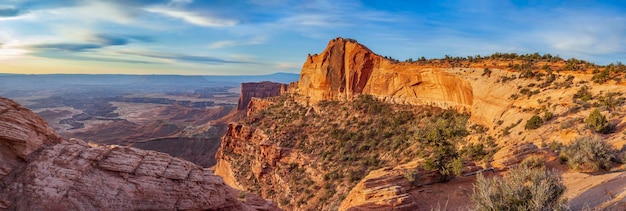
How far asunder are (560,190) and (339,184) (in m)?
20.5

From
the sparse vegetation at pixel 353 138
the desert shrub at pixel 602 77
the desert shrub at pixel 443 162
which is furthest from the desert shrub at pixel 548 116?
the desert shrub at pixel 443 162

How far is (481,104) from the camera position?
92.4 ft

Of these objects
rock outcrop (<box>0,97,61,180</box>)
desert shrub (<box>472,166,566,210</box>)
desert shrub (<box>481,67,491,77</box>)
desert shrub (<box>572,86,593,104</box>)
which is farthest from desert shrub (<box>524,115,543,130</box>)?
rock outcrop (<box>0,97,61,180</box>)

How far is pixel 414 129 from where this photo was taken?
28.3m

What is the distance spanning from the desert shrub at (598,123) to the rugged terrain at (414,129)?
1.43ft

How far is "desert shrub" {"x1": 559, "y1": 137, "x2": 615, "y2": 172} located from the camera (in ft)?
43.7

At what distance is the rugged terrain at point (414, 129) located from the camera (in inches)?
595

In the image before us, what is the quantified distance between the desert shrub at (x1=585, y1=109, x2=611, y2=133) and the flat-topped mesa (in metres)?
13.1

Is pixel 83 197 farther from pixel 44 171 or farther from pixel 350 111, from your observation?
pixel 350 111

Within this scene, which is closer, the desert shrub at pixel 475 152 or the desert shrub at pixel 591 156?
the desert shrub at pixel 591 156

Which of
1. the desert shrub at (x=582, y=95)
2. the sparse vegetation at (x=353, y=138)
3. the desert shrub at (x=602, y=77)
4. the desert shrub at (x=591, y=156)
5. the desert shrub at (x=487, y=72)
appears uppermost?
the desert shrub at (x=487, y=72)

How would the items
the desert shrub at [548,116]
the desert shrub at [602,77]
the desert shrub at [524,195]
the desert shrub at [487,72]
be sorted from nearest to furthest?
the desert shrub at [524,195]
the desert shrub at [548,116]
the desert shrub at [602,77]
the desert shrub at [487,72]

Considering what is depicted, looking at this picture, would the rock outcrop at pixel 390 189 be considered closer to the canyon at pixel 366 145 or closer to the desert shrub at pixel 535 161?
the canyon at pixel 366 145

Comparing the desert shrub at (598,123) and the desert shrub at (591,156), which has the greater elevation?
the desert shrub at (598,123)
